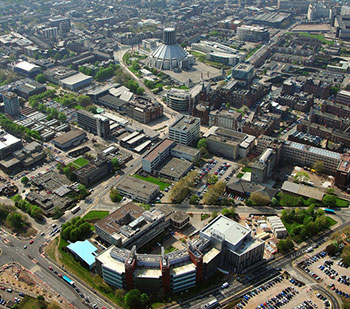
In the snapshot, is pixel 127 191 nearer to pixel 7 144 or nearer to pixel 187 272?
pixel 187 272

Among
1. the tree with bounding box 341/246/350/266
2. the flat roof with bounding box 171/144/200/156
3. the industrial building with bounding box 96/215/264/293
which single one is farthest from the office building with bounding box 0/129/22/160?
the tree with bounding box 341/246/350/266

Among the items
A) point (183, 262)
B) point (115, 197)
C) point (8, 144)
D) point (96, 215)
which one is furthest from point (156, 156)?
point (8, 144)

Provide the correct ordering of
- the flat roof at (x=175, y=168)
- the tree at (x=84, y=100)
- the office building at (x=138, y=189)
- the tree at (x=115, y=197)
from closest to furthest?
the office building at (x=138, y=189) < the tree at (x=115, y=197) < the flat roof at (x=175, y=168) < the tree at (x=84, y=100)

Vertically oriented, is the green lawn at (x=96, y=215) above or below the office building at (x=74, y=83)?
below

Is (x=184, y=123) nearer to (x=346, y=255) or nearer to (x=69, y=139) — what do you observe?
(x=69, y=139)

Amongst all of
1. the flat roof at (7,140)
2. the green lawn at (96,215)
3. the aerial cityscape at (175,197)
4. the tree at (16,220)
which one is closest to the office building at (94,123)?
the aerial cityscape at (175,197)

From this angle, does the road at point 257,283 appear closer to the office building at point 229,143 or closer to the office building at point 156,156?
the office building at point 229,143

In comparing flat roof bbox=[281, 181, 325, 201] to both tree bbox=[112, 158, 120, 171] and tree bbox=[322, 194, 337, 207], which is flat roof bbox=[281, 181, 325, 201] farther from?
tree bbox=[112, 158, 120, 171]
